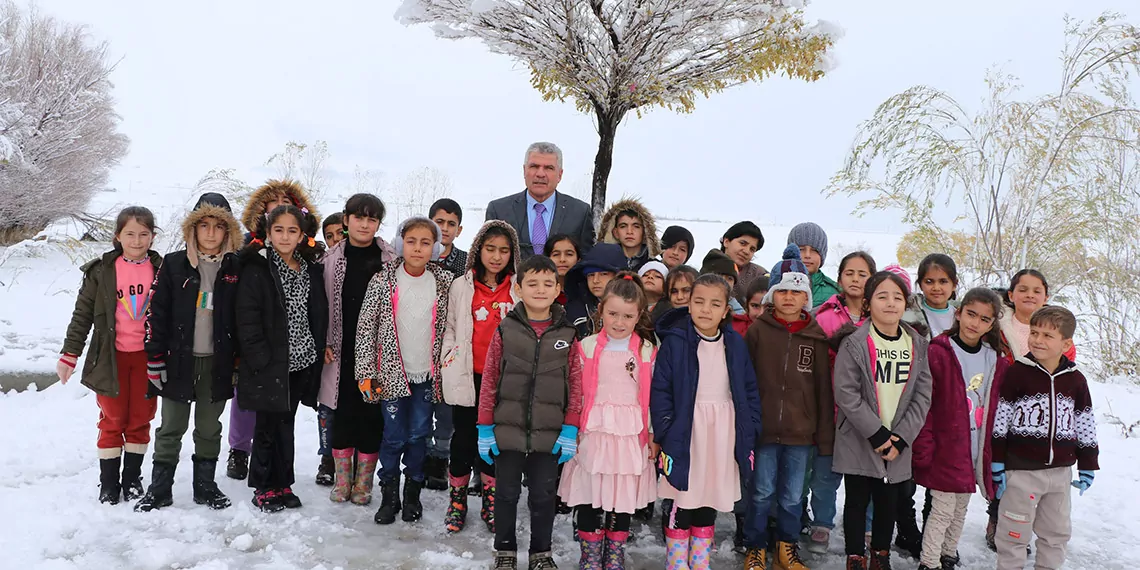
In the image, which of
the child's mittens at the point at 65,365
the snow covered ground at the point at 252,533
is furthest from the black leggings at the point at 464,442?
the child's mittens at the point at 65,365

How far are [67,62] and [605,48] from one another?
Result: 51.7ft

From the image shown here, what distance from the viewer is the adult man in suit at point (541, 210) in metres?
5.22

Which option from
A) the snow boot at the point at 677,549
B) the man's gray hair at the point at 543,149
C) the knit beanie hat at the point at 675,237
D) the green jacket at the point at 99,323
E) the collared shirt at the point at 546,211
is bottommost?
the snow boot at the point at 677,549

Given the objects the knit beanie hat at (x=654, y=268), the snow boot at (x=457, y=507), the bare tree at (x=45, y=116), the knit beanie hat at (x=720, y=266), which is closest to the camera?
the snow boot at (x=457, y=507)

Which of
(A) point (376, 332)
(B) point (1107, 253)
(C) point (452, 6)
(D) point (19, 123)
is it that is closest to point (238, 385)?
(A) point (376, 332)

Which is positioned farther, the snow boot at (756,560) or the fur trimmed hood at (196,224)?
the fur trimmed hood at (196,224)

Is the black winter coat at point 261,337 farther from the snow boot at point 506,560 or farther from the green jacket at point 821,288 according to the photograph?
the green jacket at point 821,288

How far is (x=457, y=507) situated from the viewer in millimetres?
4184

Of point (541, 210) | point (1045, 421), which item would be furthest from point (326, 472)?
point (1045, 421)

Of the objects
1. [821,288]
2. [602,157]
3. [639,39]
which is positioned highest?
[639,39]

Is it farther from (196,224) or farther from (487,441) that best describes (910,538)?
(196,224)

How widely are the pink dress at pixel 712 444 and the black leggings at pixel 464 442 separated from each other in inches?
52.6

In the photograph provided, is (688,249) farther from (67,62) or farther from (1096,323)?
(67,62)

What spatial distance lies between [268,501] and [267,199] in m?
2.19
